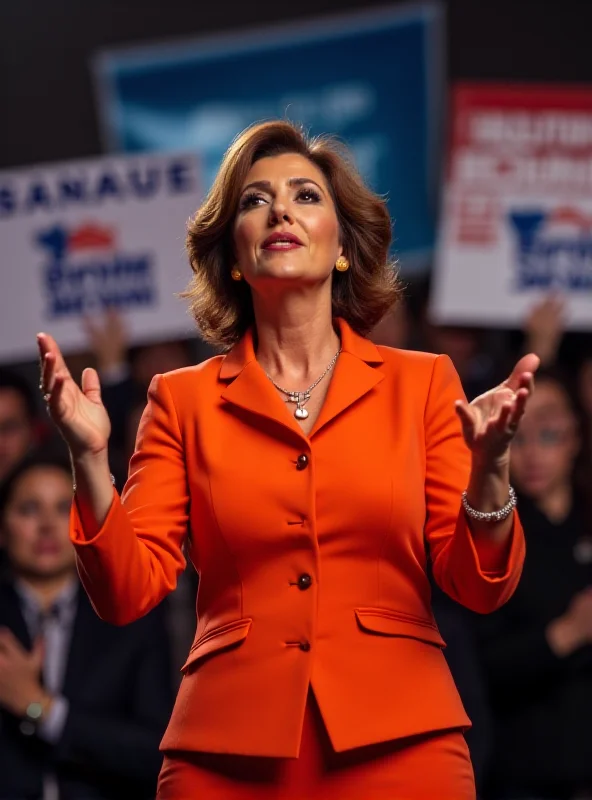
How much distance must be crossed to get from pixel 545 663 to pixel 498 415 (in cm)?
201

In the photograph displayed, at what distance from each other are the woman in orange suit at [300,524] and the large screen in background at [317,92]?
3895 mm

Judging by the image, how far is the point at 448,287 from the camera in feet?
17.4

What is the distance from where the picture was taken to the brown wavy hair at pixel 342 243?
234 cm

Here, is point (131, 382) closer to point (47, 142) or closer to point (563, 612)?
point (563, 612)

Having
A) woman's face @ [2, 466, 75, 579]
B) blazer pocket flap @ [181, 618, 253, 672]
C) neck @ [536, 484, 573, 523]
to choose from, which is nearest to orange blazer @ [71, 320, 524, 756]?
blazer pocket flap @ [181, 618, 253, 672]

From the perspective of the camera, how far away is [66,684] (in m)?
3.68

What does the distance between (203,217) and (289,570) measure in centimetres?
62

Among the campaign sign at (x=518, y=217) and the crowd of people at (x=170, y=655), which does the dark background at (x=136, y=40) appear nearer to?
the campaign sign at (x=518, y=217)

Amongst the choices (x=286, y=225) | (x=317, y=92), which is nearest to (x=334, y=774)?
(x=286, y=225)

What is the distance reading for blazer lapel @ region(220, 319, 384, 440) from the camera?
85.0 inches

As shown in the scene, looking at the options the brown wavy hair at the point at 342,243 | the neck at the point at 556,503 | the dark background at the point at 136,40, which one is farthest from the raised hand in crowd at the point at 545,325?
the brown wavy hair at the point at 342,243

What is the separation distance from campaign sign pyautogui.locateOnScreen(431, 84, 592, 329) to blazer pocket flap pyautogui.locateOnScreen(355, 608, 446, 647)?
324 cm

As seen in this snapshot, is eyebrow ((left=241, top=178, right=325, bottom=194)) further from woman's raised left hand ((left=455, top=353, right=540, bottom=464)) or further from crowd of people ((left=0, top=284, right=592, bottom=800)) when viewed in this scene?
crowd of people ((left=0, top=284, right=592, bottom=800))

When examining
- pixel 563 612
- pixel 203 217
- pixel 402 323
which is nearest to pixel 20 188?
pixel 402 323
